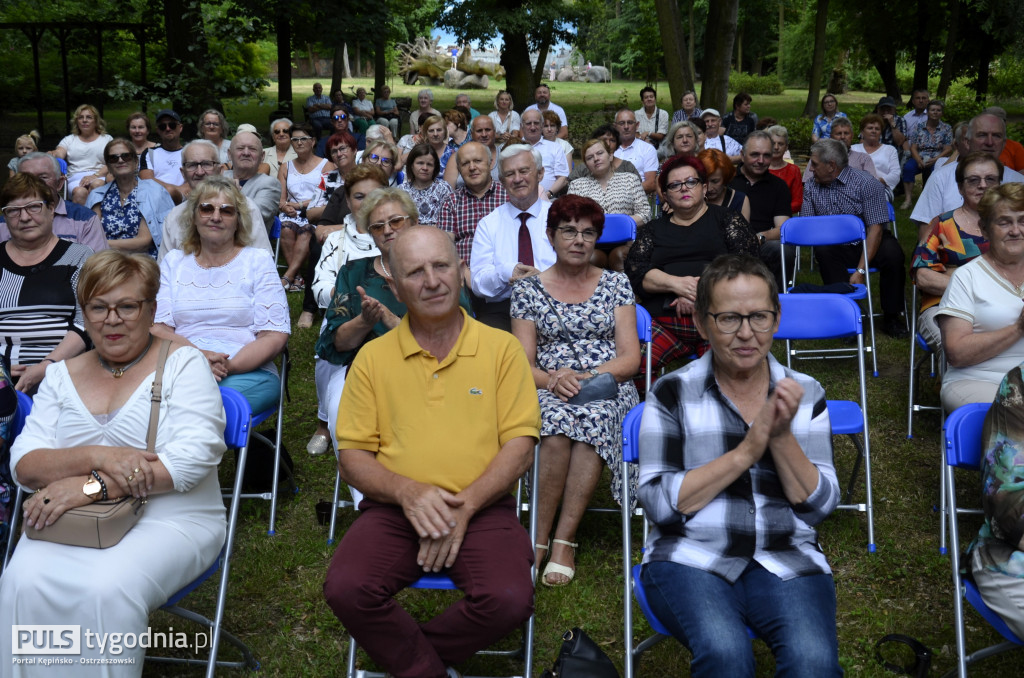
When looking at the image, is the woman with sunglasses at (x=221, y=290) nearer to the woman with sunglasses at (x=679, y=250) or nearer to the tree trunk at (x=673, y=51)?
the woman with sunglasses at (x=679, y=250)

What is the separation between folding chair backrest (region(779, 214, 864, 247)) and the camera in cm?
648

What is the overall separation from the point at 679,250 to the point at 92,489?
11.7 feet

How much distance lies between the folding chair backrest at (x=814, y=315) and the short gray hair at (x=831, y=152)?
2.96m

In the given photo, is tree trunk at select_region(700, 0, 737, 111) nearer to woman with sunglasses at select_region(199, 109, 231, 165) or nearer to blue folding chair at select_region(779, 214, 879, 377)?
woman with sunglasses at select_region(199, 109, 231, 165)

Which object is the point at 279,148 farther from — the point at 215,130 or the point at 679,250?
the point at 679,250

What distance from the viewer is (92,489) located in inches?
112

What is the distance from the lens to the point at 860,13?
86.6 feet

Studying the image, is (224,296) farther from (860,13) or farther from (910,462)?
(860,13)

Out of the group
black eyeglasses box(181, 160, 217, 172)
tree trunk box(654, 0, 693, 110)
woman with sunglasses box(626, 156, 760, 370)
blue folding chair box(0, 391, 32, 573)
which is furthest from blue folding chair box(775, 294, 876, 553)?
tree trunk box(654, 0, 693, 110)

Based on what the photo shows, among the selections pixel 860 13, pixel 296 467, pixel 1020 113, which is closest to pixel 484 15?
pixel 860 13

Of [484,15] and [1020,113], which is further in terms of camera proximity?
[1020,113]

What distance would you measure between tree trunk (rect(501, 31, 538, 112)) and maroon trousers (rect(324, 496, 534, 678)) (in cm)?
1885

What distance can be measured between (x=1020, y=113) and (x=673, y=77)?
14.4m

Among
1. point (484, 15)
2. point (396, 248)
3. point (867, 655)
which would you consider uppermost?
point (484, 15)
